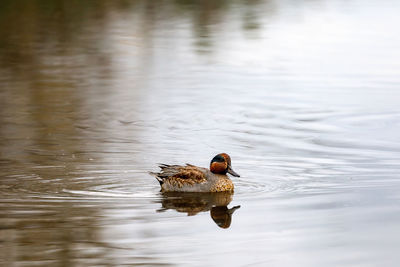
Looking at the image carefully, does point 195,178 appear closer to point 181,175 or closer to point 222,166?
point 181,175

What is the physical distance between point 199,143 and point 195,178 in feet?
7.65

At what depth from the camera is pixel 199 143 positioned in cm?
1215

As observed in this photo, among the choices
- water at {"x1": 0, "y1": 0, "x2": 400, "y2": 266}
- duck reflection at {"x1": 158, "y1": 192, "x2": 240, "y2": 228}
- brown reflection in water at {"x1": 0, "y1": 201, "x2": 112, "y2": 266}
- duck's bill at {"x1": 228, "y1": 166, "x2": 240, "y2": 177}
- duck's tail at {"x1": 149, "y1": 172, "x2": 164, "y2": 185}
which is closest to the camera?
brown reflection in water at {"x1": 0, "y1": 201, "x2": 112, "y2": 266}

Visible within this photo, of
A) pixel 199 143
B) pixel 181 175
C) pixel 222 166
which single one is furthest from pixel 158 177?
pixel 199 143

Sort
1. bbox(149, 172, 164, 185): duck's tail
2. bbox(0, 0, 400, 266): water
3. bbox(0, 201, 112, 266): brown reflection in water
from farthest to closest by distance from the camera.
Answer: bbox(149, 172, 164, 185): duck's tail → bbox(0, 0, 400, 266): water → bbox(0, 201, 112, 266): brown reflection in water

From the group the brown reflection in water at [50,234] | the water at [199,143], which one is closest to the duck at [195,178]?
the water at [199,143]

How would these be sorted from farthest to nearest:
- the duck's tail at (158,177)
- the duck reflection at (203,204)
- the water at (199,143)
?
the duck's tail at (158,177), the duck reflection at (203,204), the water at (199,143)

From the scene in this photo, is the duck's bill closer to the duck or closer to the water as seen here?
the duck

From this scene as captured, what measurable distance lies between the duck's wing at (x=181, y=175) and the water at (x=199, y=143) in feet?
0.59

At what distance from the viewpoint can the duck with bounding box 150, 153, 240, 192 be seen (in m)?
9.77

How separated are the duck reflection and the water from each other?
0.03 m

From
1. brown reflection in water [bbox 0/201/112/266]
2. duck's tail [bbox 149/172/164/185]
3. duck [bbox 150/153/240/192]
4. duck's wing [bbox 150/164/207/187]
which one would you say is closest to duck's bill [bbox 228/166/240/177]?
duck [bbox 150/153/240/192]

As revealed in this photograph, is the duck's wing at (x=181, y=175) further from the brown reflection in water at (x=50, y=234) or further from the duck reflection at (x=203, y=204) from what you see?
the brown reflection in water at (x=50, y=234)

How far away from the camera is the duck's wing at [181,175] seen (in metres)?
9.73
